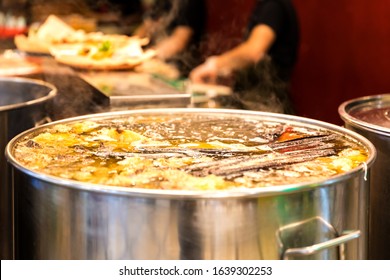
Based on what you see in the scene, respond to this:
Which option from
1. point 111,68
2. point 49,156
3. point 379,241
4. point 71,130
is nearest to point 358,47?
point 111,68

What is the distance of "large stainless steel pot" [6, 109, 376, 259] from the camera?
173 centimetres

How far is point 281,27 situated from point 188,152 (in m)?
3.20

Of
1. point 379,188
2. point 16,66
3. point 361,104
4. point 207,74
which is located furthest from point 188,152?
point 207,74

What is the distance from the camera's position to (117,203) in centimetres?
175

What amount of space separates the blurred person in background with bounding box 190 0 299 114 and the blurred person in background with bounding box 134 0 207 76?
3.38ft

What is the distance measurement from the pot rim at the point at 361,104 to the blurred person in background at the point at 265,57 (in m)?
1.74

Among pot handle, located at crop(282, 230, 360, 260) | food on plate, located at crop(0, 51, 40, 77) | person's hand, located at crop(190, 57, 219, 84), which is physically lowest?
person's hand, located at crop(190, 57, 219, 84)

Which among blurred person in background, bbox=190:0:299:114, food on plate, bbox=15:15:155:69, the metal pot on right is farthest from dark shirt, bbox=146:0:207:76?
the metal pot on right

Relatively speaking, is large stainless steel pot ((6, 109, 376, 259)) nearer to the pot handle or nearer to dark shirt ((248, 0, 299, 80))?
the pot handle

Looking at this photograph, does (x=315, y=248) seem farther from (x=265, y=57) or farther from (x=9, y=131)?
(x=265, y=57)

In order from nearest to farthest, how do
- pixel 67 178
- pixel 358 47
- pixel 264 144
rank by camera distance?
1. pixel 67 178
2. pixel 264 144
3. pixel 358 47

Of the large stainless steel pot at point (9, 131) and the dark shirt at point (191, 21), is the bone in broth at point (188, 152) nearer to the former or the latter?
the large stainless steel pot at point (9, 131)
